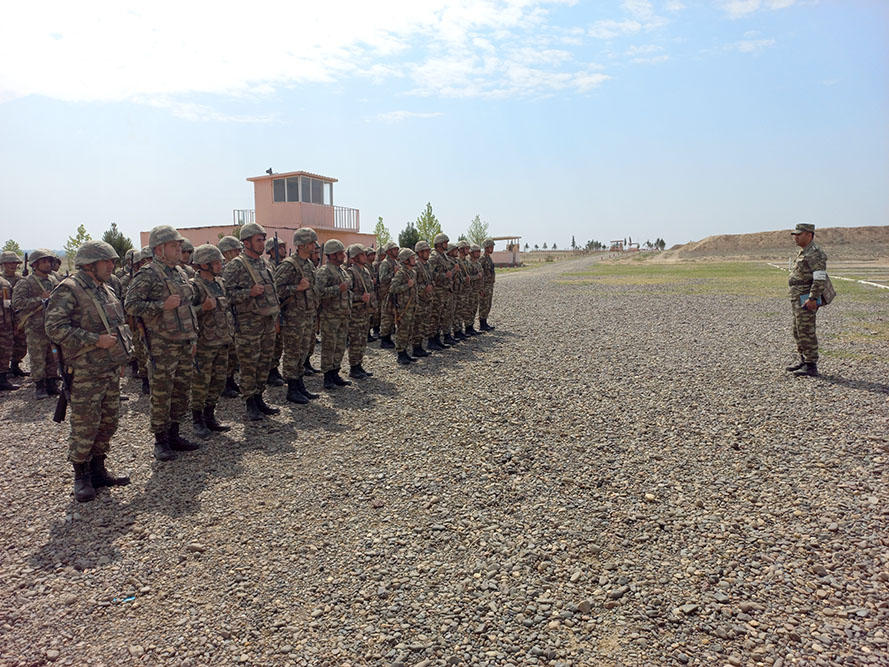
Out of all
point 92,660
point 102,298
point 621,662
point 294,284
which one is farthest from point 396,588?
point 294,284

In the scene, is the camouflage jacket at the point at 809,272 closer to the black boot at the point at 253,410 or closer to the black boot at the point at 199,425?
the black boot at the point at 253,410

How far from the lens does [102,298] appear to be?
192 inches

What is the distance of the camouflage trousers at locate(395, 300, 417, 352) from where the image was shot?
1023 cm

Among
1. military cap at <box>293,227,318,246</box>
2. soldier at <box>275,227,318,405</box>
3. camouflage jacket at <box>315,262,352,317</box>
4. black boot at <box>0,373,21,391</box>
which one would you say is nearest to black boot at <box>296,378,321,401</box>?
soldier at <box>275,227,318,405</box>

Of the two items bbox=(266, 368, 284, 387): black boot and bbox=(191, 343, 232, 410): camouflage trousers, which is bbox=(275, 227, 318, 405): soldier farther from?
bbox=(191, 343, 232, 410): camouflage trousers

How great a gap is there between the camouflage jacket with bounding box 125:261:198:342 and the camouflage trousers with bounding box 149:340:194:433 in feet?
0.37

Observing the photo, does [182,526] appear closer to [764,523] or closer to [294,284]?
[294,284]

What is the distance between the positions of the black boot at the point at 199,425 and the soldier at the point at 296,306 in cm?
148

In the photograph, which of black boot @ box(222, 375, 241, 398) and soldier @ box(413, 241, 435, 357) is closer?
black boot @ box(222, 375, 241, 398)

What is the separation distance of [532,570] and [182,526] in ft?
8.80

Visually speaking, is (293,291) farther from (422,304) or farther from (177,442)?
(422,304)

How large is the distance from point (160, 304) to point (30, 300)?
4.65 meters

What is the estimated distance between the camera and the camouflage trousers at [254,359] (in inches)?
263

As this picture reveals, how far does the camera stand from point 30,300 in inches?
328
